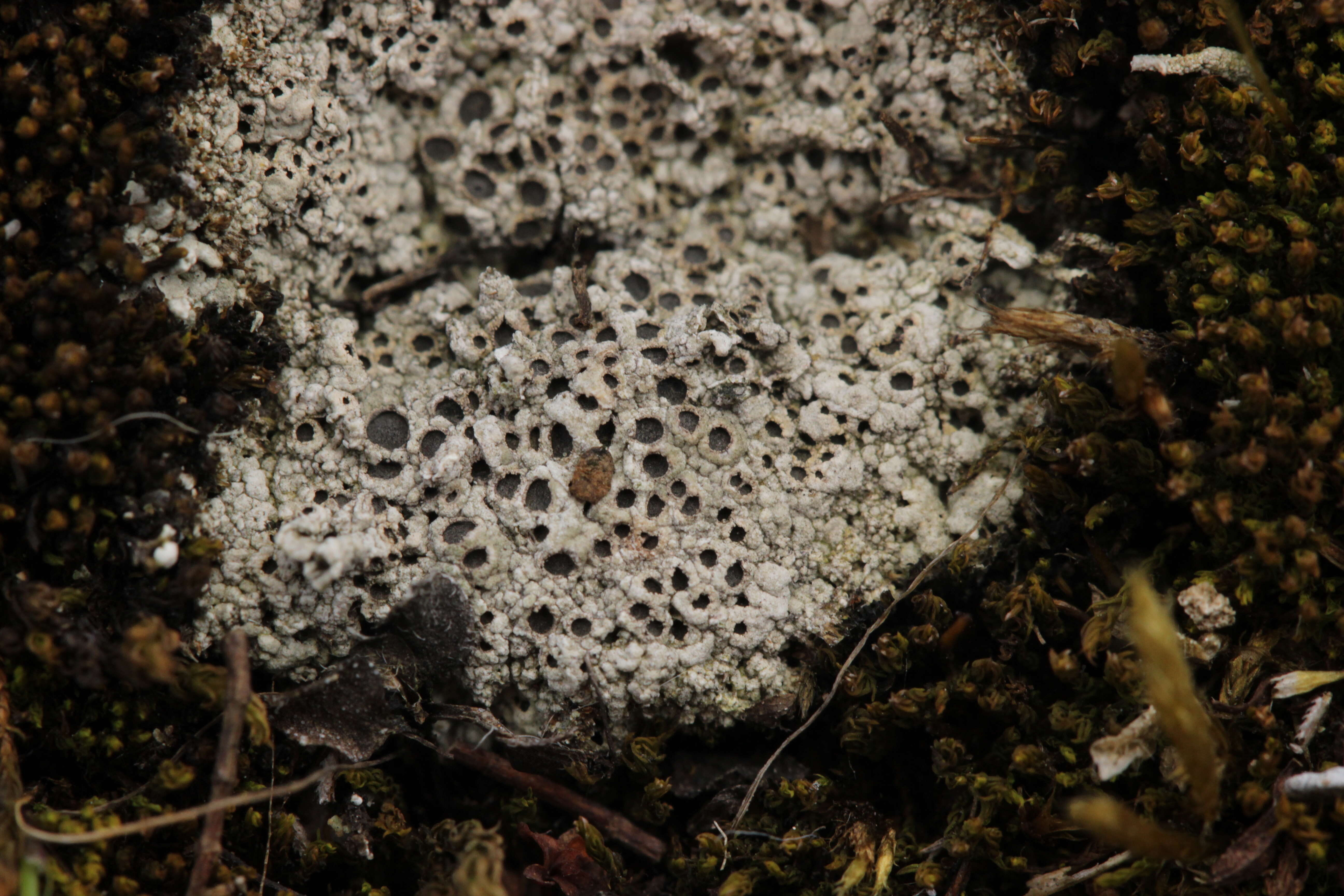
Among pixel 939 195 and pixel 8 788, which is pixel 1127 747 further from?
pixel 8 788

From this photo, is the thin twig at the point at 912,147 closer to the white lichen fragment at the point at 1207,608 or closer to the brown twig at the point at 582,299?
the brown twig at the point at 582,299

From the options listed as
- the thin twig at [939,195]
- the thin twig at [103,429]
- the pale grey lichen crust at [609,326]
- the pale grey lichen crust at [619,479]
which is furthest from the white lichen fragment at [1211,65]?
the thin twig at [103,429]

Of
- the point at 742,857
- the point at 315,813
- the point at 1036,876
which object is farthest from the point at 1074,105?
the point at 315,813

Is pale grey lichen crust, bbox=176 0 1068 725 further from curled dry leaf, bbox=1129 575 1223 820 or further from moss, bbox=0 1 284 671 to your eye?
curled dry leaf, bbox=1129 575 1223 820

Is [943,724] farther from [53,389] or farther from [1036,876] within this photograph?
[53,389]

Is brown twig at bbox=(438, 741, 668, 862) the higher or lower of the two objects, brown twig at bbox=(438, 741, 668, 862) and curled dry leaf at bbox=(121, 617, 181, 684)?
the lower

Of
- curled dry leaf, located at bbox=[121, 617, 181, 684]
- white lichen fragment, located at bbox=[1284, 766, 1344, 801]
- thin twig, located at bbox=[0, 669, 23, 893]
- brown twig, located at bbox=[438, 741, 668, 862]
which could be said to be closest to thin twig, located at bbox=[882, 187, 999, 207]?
white lichen fragment, located at bbox=[1284, 766, 1344, 801]
